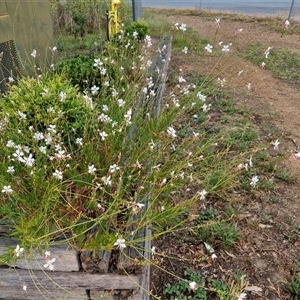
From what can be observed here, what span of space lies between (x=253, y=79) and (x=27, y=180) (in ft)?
18.1

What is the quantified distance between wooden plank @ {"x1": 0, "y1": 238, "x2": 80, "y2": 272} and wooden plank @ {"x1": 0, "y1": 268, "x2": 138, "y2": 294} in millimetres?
48

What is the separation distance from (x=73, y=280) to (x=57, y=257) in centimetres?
21

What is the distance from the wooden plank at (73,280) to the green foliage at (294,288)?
115 cm

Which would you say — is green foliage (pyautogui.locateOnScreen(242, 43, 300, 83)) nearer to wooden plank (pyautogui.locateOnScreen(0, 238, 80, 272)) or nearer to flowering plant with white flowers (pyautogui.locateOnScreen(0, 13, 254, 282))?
flowering plant with white flowers (pyautogui.locateOnScreen(0, 13, 254, 282))

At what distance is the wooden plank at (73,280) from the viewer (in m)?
2.05

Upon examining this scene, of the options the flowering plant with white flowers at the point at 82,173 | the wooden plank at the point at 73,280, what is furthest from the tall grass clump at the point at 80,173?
the wooden plank at the point at 73,280

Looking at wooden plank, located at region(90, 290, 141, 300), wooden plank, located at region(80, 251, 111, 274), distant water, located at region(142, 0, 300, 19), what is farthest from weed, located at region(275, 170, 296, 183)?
distant water, located at region(142, 0, 300, 19)

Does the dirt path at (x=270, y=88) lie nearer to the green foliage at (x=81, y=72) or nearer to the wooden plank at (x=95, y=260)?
the green foliage at (x=81, y=72)

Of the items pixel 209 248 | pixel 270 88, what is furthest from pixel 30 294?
pixel 270 88

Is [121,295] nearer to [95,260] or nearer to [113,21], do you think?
[95,260]

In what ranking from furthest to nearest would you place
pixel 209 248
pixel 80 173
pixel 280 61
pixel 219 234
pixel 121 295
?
1. pixel 280 61
2. pixel 219 234
3. pixel 209 248
4. pixel 80 173
5. pixel 121 295

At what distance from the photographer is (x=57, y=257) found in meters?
2.01

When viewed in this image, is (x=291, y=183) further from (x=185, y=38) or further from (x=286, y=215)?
(x=185, y=38)

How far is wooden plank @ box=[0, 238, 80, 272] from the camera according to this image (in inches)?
78.2
